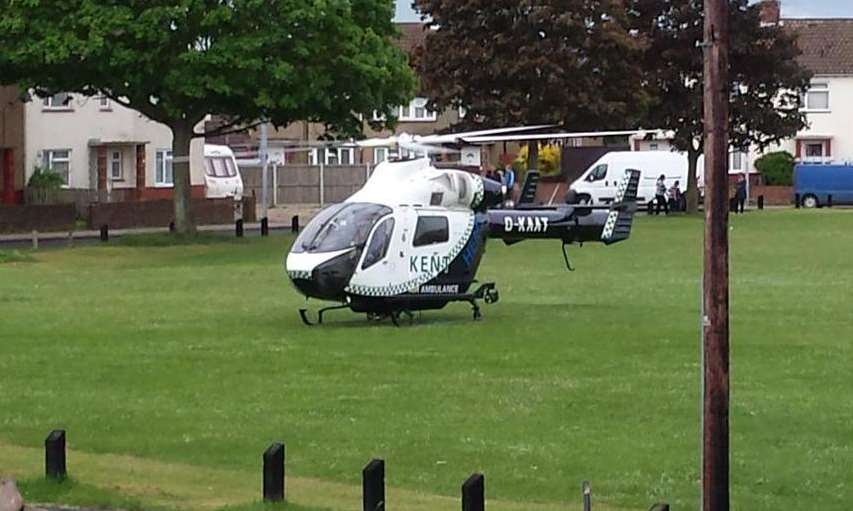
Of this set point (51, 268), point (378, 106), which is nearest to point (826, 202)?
point (378, 106)

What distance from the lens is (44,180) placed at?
212 ft

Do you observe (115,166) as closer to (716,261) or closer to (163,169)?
(163,169)

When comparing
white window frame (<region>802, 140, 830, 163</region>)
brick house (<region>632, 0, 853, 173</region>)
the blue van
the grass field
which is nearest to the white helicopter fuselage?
the grass field

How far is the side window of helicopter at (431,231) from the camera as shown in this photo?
29641 mm

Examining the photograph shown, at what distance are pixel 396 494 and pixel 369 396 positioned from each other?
19.2 ft

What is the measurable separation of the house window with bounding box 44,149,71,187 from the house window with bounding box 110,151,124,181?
7.93 feet

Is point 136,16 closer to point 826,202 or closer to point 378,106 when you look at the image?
point 378,106

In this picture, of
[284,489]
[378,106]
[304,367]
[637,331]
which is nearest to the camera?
[284,489]

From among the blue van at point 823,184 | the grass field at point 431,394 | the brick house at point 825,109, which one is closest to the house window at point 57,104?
the grass field at point 431,394

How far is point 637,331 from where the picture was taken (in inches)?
1098

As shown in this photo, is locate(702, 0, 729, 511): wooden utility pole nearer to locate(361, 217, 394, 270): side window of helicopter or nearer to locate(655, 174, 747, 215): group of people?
locate(361, 217, 394, 270): side window of helicopter

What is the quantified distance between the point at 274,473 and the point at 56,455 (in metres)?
2.10

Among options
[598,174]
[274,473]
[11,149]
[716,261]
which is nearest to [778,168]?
[598,174]

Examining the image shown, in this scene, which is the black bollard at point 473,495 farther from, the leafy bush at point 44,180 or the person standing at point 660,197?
the person standing at point 660,197
